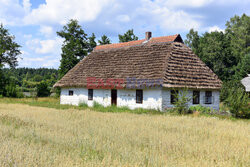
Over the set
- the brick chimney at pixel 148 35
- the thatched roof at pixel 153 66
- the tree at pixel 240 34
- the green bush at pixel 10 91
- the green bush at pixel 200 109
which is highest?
the tree at pixel 240 34

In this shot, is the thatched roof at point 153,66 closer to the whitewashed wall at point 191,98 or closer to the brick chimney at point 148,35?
A: the brick chimney at point 148,35

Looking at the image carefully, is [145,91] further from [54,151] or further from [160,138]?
[54,151]

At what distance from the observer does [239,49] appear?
51.4 m

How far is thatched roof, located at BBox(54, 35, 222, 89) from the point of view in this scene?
19.9m

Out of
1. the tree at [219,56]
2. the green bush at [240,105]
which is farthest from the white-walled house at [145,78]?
the tree at [219,56]

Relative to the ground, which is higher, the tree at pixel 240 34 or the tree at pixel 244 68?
the tree at pixel 240 34

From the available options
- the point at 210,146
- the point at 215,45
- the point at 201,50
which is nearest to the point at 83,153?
the point at 210,146

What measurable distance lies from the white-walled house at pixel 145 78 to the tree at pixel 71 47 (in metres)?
9.44

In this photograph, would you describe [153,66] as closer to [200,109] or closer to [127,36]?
[200,109]

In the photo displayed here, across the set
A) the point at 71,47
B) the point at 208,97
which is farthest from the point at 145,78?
the point at 71,47

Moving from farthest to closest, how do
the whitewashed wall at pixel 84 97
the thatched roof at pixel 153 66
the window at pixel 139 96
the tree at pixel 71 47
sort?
1. the tree at pixel 71 47
2. the whitewashed wall at pixel 84 97
3. the window at pixel 139 96
4. the thatched roof at pixel 153 66

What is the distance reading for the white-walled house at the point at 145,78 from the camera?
63.9ft

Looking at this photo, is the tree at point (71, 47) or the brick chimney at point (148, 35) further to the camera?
the tree at point (71, 47)

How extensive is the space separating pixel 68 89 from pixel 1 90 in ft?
52.8
